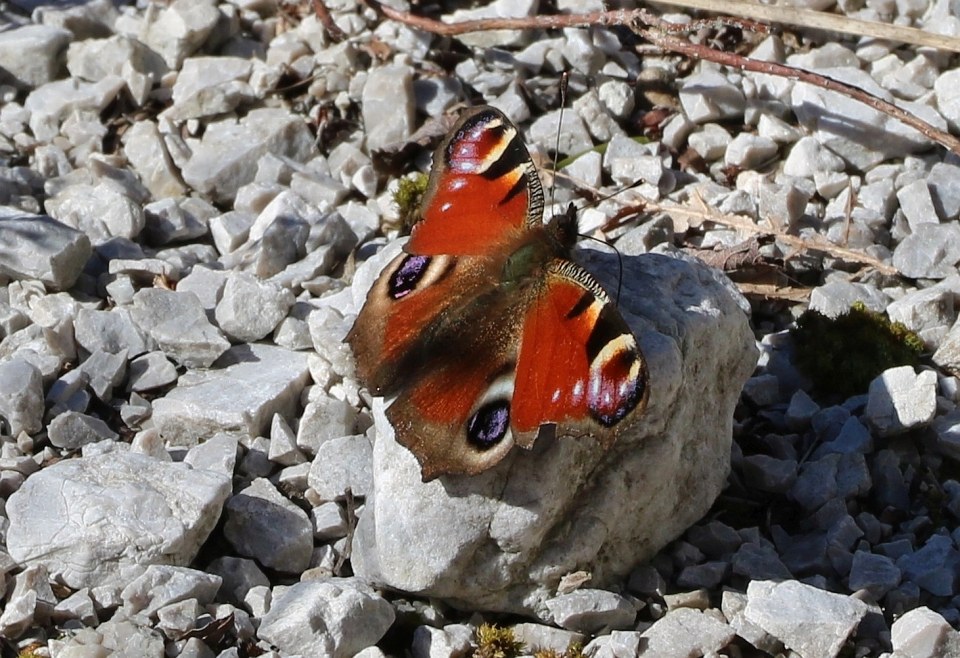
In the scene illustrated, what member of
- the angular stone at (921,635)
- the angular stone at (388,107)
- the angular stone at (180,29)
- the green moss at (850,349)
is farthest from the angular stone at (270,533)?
the angular stone at (180,29)

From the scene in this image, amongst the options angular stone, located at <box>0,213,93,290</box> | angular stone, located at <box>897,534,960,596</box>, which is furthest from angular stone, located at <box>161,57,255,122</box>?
angular stone, located at <box>897,534,960,596</box>

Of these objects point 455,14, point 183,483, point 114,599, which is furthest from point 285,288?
point 455,14

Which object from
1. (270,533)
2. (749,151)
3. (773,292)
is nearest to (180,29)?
(749,151)

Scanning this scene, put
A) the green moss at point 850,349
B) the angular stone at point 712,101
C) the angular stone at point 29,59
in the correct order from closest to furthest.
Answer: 1. the green moss at point 850,349
2. the angular stone at point 712,101
3. the angular stone at point 29,59

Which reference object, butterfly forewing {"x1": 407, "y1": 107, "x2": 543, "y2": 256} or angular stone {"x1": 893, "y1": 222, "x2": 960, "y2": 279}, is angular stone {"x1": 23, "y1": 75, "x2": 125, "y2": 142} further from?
angular stone {"x1": 893, "y1": 222, "x2": 960, "y2": 279}

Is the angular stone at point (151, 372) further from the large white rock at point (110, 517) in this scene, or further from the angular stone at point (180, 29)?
the angular stone at point (180, 29)

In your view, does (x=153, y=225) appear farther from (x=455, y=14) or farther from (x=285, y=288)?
(x=455, y=14)

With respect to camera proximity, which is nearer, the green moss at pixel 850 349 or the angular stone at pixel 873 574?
the angular stone at pixel 873 574
